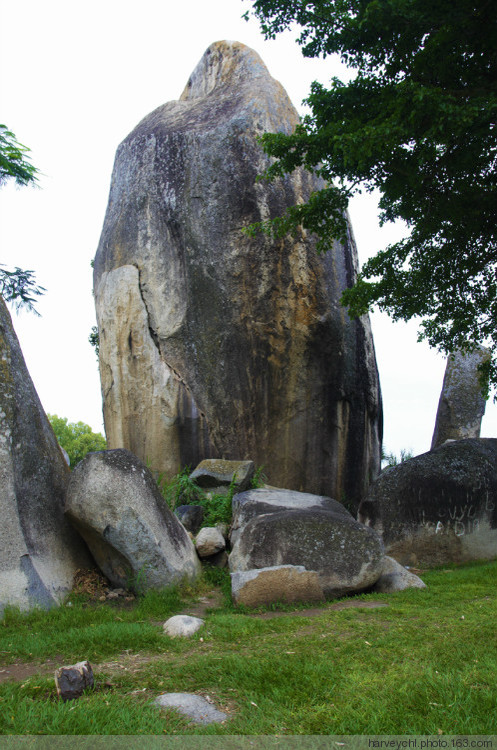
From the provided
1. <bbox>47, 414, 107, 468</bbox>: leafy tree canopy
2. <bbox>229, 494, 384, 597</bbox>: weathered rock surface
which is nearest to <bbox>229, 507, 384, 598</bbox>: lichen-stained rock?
<bbox>229, 494, 384, 597</bbox>: weathered rock surface

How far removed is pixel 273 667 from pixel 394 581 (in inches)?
144

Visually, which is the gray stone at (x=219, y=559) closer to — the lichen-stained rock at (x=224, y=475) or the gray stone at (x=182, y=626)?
the lichen-stained rock at (x=224, y=475)

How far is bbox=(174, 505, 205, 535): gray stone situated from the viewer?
977 centimetres

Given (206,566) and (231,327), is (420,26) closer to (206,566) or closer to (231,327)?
(231,327)

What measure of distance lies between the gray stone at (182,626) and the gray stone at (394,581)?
2.73 m

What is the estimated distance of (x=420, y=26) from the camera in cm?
917

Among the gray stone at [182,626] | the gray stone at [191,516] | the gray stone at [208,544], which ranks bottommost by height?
the gray stone at [182,626]

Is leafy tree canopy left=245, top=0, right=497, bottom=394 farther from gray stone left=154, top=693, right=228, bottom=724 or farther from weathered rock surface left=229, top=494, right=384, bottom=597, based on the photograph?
gray stone left=154, top=693, right=228, bottom=724

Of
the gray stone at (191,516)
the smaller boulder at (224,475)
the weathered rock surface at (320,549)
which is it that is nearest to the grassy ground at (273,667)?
the weathered rock surface at (320,549)

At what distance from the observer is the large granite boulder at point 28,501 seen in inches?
262

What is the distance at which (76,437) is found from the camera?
35969 mm

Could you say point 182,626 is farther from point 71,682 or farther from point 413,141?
point 413,141

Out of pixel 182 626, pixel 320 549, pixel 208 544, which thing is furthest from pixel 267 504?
pixel 182 626

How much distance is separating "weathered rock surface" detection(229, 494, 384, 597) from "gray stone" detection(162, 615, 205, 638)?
1818mm
